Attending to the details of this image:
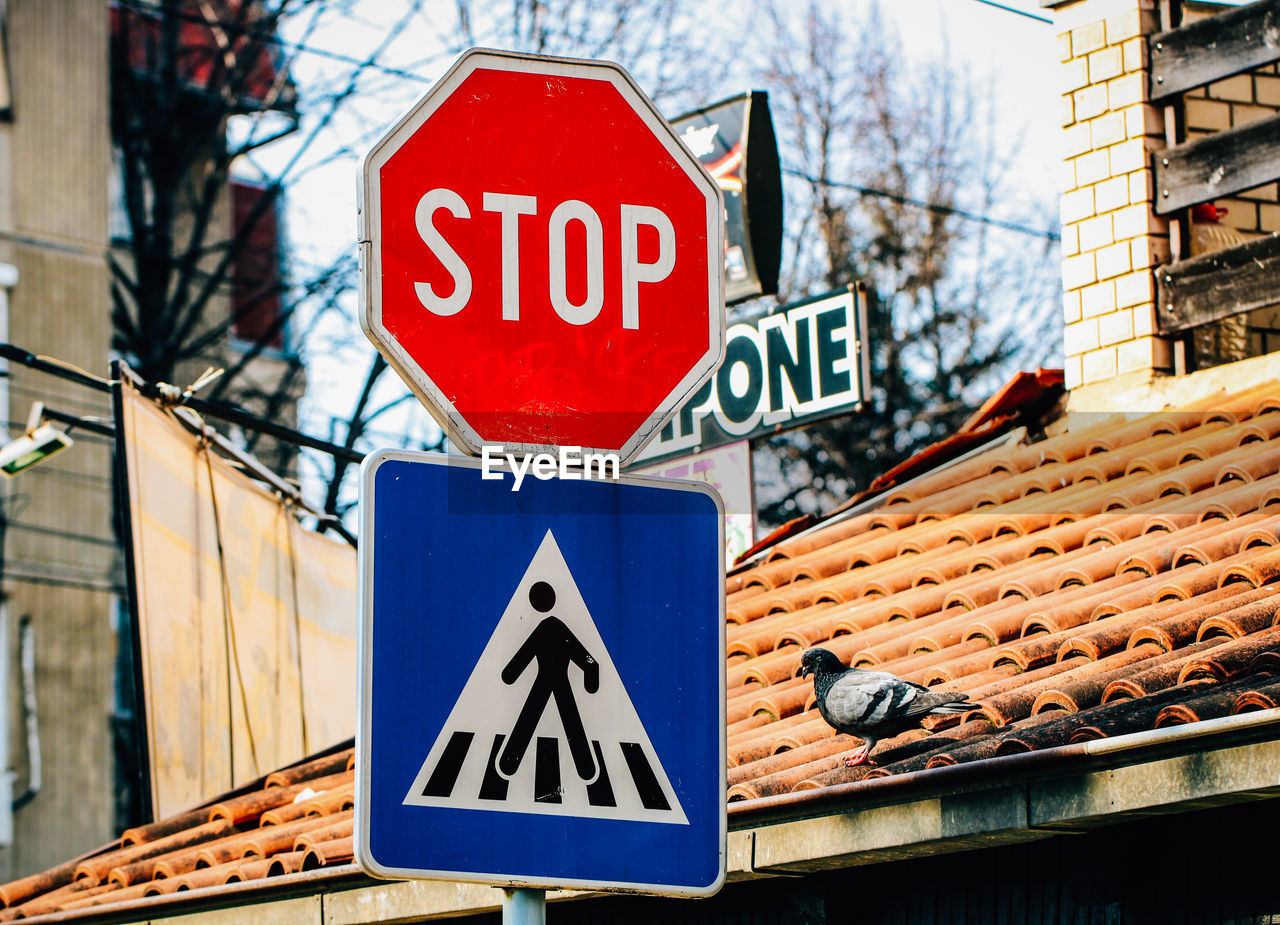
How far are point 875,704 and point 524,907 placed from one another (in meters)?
2.58

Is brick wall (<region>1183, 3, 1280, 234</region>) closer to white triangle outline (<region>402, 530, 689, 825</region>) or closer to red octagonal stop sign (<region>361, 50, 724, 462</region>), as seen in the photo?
red octagonal stop sign (<region>361, 50, 724, 462</region>)

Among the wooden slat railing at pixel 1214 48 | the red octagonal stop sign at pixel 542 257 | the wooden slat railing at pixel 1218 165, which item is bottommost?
the red octagonal stop sign at pixel 542 257

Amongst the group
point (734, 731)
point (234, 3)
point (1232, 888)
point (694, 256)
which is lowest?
point (1232, 888)

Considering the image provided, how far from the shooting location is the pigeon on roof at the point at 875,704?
202 inches

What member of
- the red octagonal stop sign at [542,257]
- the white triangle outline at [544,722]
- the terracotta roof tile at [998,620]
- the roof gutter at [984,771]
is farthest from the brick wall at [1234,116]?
the white triangle outline at [544,722]

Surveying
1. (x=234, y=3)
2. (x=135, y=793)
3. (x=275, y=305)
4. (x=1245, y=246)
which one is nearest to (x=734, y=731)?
(x=1245, y=246)

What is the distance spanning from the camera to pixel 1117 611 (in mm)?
5840

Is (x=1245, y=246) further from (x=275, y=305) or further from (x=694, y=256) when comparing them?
(x=275, y=305)

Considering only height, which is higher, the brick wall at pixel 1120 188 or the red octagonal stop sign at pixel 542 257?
the brick wall at pixel 1120 188

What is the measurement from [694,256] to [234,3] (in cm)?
2253

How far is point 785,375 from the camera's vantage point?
32.0 feet

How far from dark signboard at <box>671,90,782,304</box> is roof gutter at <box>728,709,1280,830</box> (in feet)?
18.2

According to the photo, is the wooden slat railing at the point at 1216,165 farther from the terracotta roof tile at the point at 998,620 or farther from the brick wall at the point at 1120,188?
the terracotta roof tile at the point at 998,620

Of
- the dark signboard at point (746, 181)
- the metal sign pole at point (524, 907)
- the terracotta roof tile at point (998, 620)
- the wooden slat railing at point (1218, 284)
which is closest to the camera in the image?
the metal sign pole at point (524, 907)
